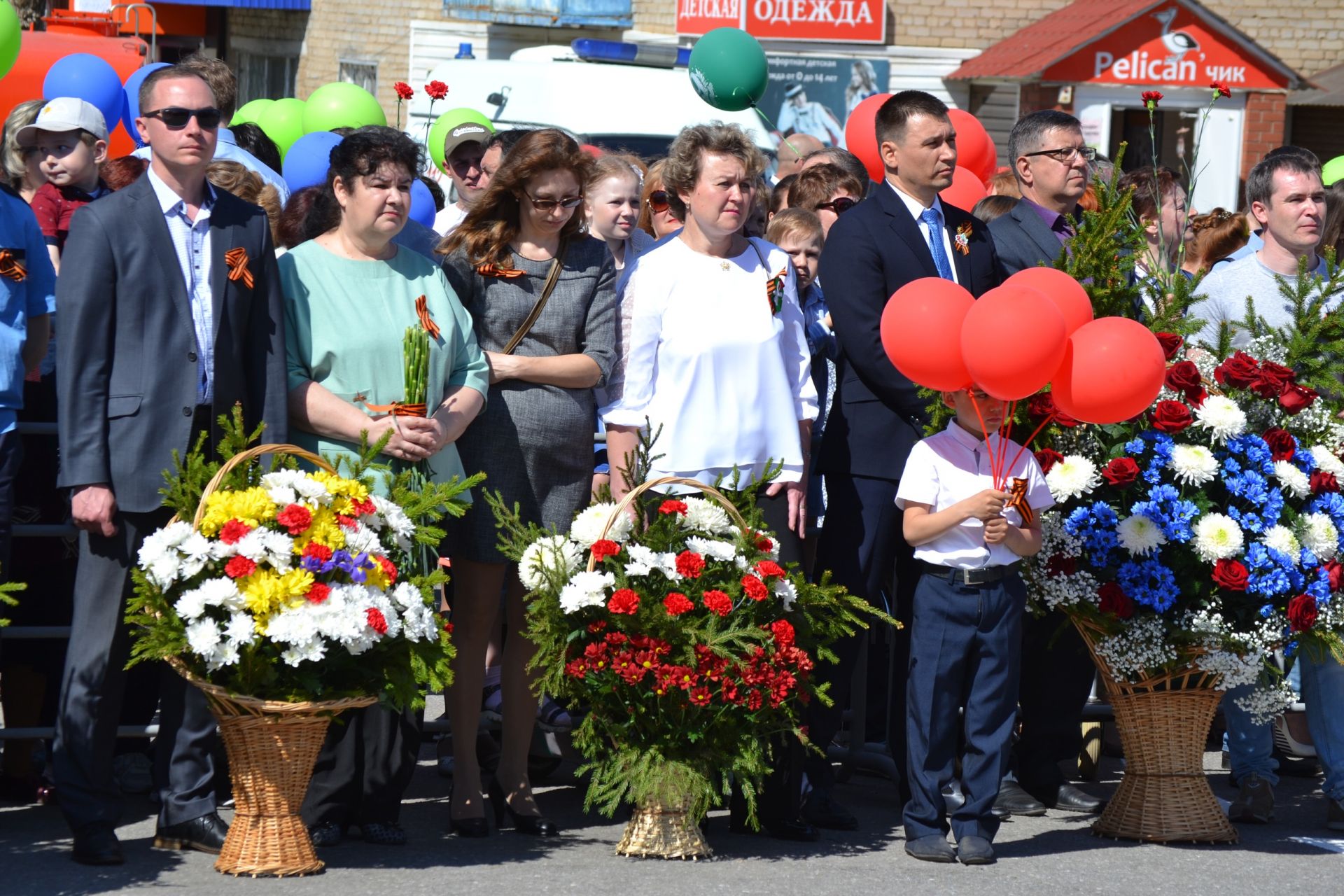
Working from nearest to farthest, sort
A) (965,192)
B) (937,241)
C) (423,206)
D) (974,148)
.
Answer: (937,241), (965,192), (423,206), (974,148)

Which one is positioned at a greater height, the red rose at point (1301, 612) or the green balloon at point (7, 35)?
the green balloon at point (7, 35)

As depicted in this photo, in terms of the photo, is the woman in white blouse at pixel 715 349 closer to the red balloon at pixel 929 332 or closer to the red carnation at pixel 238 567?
the red balloon at pixel 929 332

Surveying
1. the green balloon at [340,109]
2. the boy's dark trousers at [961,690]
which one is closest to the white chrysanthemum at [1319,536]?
the boy's dark trousers at [961,690]

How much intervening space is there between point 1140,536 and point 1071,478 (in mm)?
294

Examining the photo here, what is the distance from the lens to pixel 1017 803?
6.13 m

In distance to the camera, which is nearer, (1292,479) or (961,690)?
(961,690)

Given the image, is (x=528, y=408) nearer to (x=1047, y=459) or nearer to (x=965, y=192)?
(x=1047, y=459)

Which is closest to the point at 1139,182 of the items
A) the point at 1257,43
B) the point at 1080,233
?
the point at 1080,233

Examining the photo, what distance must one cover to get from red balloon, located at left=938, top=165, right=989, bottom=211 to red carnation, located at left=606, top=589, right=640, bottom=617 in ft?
13.3

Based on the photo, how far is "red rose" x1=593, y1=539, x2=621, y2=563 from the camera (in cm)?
517

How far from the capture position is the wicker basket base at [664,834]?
525 cm

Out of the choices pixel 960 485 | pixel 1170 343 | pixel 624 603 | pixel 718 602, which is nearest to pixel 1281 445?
pixel 1170 343

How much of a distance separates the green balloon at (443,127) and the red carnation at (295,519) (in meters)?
6.17

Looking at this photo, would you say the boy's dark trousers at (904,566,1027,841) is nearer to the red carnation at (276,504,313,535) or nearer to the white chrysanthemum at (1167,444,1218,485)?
the white chrysanthemum at (1167,444,1218,485)
